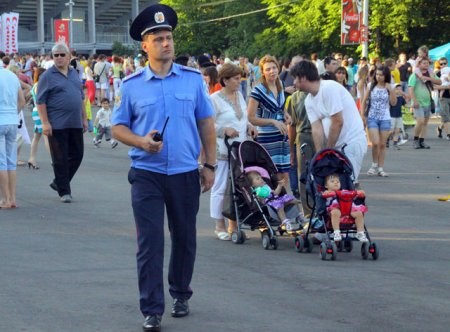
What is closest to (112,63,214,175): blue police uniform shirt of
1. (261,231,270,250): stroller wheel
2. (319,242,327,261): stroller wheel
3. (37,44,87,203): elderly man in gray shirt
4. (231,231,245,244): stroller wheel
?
(319,242,327,261): stroller wheel

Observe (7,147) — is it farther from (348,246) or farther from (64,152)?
(348,246)

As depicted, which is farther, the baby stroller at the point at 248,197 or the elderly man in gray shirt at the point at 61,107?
the elderly man in gray shirt at the point at 61,107

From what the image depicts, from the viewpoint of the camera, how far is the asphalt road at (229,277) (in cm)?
738

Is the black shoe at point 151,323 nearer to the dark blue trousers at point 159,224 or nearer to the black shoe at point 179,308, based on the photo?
the dark blue trousers at point 159,224

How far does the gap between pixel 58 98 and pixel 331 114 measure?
177 inches

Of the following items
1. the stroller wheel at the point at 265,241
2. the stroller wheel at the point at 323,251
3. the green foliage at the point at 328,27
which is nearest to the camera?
the stroller wheel at the point at 323,251

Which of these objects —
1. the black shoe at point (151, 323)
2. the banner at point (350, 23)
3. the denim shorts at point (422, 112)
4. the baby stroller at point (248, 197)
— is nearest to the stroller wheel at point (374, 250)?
the baby stroller at point (248, 197)

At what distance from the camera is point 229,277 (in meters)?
8.99

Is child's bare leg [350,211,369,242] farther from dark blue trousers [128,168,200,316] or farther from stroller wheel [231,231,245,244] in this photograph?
dark blue trousers [128,168,200,316]

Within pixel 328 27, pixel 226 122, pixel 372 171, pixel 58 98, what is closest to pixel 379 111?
pixel 372 171

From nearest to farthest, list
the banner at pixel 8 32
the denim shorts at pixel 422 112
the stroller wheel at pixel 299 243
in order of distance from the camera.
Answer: the stroller wheel at pixel 299 243
the denim shorts at pixel 422 112
the banner at pixel 8 32

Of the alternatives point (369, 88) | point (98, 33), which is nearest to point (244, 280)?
point (369, 88)

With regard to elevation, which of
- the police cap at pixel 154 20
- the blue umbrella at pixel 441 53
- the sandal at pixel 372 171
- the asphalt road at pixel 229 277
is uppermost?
the blue umbrella at pixel 441 53

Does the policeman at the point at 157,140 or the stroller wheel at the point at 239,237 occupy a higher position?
the policeman at the point at 157,140
